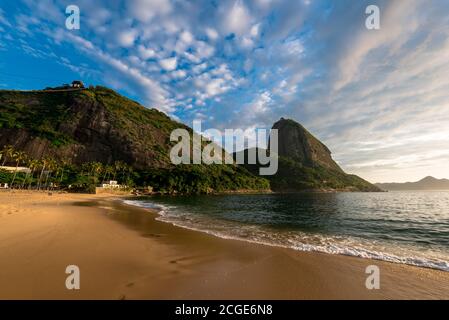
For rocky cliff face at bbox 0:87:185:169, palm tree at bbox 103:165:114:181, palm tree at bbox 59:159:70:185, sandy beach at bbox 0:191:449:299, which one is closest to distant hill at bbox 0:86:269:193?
rocky cliff face at bbox 0:87:185:169

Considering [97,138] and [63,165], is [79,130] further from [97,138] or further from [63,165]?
[63,165]

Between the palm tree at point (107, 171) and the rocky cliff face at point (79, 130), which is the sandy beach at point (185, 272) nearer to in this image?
the palm tree at point (107, 171)

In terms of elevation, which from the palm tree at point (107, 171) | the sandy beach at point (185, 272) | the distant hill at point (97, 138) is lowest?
the sandy beach at point (185, 272)

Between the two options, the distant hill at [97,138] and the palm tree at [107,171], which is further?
the distant hill at [97,138]

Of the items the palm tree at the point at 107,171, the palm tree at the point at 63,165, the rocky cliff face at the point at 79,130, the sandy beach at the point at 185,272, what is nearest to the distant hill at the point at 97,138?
the rocky cliff face at the point at 79,130

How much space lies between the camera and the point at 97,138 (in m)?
142

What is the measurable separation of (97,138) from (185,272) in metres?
157

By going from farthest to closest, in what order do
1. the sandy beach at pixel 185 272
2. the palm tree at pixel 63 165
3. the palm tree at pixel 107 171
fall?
the palm tree at pixel 107 171
the palm tree at pixel 63 165
the sandy beach at pixel 185 272

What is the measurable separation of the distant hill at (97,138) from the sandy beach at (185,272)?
370 feet

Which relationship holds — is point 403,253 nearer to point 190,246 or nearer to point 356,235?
point 356,235

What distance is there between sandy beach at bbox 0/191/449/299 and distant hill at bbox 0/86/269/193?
112828 mm

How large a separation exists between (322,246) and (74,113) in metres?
176

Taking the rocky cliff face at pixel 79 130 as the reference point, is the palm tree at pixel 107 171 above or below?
below

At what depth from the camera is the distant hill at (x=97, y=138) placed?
122 meters
